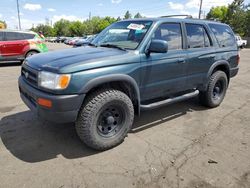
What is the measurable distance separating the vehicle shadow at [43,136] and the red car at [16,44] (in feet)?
23.4

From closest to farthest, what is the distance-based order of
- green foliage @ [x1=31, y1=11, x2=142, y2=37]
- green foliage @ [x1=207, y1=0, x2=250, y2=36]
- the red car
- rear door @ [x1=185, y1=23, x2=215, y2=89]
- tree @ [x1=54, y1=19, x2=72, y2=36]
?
rear door @ [x1=185, y1=23, x2=215, y2=89] → the red car → green foliage @ [x1=207, y1=0, x2=250, y2=36] → green foliage @ [x1=31, y1=11, x2=142, y2=37] → tree @ [x1=54, y1=19, x2=72, y2=36]

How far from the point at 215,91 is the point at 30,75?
13.1 ft

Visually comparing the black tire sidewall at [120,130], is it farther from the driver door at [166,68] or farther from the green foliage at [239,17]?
the green foliage at [239,17]

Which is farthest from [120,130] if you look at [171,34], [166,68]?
[171,34]

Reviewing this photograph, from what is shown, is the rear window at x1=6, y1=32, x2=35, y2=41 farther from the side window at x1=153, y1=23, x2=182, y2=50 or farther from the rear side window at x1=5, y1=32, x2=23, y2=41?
the side window at x1=153, y1=23, x2=182, y2=50

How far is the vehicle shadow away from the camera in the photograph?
11.0ft

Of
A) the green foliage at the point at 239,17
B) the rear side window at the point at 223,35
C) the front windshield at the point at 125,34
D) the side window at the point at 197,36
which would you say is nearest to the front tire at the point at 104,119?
the front windshield at the point at 125,34

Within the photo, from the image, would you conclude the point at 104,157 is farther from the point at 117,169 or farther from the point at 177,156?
the point at 177,156

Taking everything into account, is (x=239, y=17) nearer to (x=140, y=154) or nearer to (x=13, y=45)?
(x=13, y=45)

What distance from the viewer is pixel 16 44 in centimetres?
1088

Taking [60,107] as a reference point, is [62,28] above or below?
below

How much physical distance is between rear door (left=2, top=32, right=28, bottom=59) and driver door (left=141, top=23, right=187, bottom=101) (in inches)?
348

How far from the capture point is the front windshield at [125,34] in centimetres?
380

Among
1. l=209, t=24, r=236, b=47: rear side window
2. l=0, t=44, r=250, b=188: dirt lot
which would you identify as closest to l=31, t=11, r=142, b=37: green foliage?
l=209, t=24, r=236, b=47: rear side window
